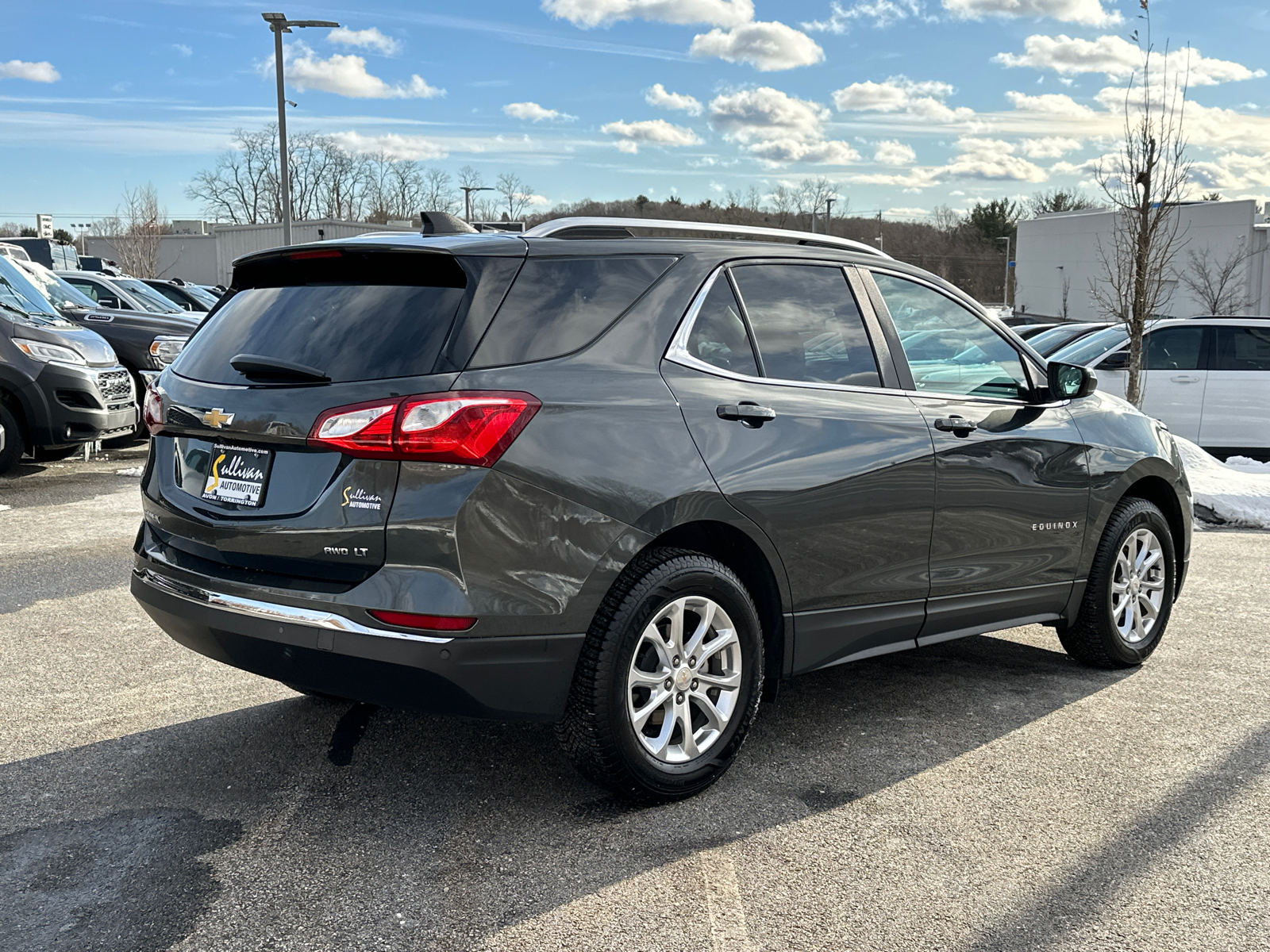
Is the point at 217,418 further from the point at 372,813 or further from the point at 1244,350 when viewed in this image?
the point at 1244,350

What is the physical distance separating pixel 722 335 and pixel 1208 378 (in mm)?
11444

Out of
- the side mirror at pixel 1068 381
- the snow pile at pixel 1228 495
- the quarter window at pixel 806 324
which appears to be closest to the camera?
the quarter window at pixel 806 324

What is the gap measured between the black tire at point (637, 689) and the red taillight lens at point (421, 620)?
17.1 inches

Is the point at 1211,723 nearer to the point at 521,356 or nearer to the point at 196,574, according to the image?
the point at 521,356

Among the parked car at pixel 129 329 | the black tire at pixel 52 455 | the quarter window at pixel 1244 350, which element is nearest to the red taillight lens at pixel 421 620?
the black tire at pixel 52 455

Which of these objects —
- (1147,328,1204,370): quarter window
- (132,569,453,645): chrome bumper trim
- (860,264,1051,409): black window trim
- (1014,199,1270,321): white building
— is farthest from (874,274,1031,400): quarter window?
(1014,199,1270,321): white building

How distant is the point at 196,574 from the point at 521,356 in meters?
1.21

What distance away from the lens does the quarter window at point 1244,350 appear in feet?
43.8

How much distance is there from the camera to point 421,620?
3197 mm

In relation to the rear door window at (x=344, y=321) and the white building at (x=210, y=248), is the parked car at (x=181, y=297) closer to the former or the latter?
the rear door window at (x=344, y=321)

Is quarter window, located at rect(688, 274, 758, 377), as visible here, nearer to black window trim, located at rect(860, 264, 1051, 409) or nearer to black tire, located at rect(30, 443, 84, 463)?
black window trim, located at rect(860, 264, 1051, 409)

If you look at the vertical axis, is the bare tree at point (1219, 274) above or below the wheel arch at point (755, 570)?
above

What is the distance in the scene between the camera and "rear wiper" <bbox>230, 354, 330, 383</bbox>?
3.41 m

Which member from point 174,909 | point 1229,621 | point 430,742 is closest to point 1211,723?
point 1229,621
